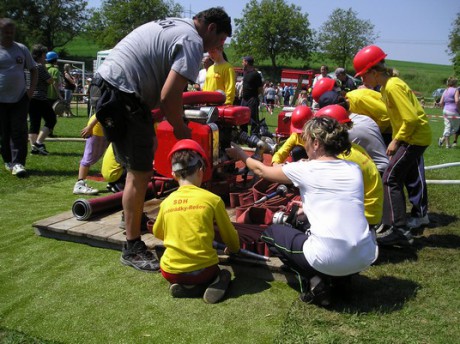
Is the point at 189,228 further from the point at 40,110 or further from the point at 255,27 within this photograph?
the point at 255,27

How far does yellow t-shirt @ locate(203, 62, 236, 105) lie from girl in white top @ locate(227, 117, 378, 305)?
4182 millimetres

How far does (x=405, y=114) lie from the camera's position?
4113 millimetres

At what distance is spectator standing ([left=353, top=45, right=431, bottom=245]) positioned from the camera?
409 cm

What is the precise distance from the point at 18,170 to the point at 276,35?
68.9m

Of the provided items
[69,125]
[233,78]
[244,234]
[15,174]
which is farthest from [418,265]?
[69,125]

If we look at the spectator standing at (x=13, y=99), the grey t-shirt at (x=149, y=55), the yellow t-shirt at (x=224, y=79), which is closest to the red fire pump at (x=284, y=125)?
the yellow t-shirt at (x=224, y=79)

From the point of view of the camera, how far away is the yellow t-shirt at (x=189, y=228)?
9.79ft

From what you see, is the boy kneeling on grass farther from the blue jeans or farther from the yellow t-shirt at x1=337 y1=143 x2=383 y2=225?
the blue jeans

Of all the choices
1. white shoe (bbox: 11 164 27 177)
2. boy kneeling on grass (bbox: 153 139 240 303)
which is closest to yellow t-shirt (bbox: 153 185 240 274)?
boy kneeling on grass (bbox: 153 139 240 303)

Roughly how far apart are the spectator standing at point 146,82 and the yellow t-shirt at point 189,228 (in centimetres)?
46

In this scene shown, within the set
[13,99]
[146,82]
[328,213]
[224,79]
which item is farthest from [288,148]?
[13,99]

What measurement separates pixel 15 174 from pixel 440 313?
217 inches

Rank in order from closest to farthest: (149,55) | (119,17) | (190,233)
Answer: (190,233) → (149,55) → (119,17)

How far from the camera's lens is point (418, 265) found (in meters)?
3.74
